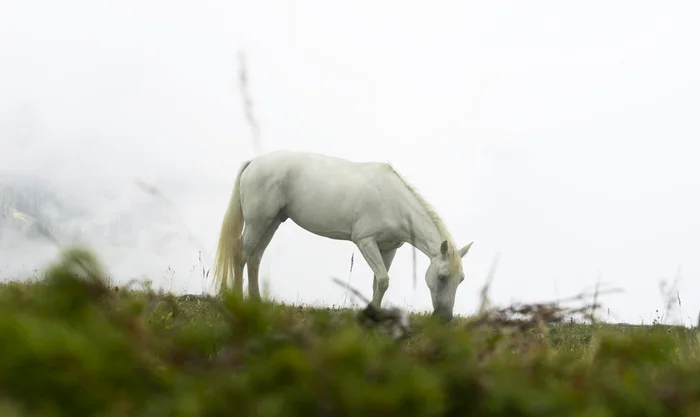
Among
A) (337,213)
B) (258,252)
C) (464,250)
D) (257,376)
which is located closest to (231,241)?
(258,252)

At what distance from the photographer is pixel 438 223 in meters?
6.96

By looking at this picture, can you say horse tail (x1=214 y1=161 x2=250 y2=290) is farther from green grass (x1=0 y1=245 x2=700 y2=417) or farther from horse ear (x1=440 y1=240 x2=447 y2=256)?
green grass (x1=0 y1=245 x2=700 y2=417)

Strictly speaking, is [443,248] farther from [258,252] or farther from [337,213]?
[258,252]

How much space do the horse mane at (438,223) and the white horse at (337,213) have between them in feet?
0.04

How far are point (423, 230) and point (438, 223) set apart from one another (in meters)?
0.20

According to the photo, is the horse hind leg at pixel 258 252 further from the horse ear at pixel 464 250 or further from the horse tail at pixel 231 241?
the horse ear at pixel 464 250

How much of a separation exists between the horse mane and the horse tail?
210 cm

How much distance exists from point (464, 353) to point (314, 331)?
12.4 inches

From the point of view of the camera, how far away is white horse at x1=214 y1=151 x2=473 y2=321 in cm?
695

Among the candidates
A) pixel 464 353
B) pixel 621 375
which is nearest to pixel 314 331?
pixel 464 353

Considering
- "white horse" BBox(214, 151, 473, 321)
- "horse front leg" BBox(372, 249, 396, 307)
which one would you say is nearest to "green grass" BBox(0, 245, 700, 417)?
"white horse" BBox(214, 151, 473, 321)

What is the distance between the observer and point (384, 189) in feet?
23.4

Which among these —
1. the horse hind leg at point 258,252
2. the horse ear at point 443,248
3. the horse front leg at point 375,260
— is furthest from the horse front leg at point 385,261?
the horse hind leg at point 258,252

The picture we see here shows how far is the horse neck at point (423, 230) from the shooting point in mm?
6906
